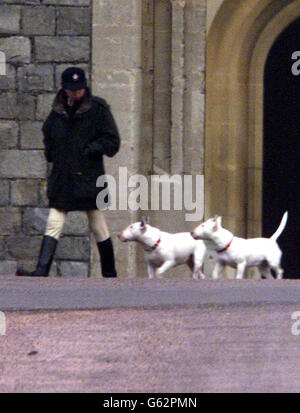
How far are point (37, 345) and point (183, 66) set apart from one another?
6985mm

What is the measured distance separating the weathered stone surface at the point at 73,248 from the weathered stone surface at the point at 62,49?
1.62 meters

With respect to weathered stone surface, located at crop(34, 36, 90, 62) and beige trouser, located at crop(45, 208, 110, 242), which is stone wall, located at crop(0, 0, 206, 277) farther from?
beige trouser, located at crop(45, 208, 110, 242)

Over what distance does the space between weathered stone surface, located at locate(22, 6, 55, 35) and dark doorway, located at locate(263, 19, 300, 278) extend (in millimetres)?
2173

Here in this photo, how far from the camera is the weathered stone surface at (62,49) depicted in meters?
14.2

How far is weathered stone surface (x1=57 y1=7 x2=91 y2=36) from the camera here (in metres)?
14.2

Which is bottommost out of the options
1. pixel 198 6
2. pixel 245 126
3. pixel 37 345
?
pixel 37 345

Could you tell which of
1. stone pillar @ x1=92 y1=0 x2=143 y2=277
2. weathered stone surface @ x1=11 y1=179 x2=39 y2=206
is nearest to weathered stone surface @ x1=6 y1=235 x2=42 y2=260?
weathered stone surface @ x1=11 y1=179 x2=39 y2=206

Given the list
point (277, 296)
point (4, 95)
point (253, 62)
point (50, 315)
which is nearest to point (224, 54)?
point (253, 62)

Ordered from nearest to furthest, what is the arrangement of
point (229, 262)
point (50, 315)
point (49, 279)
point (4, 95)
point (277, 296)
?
point (50, 315) < point (277, 296) < point (49, 279) < point (229, 262) < point (4, 95)

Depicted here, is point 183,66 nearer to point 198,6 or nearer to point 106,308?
point 198,6

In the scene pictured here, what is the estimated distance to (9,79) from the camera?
46.8ft

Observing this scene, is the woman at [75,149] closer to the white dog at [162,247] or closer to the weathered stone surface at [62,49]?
the white dog at [162,247]

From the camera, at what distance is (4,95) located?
46.9 feet

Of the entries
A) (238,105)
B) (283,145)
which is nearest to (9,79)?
(238,105)
